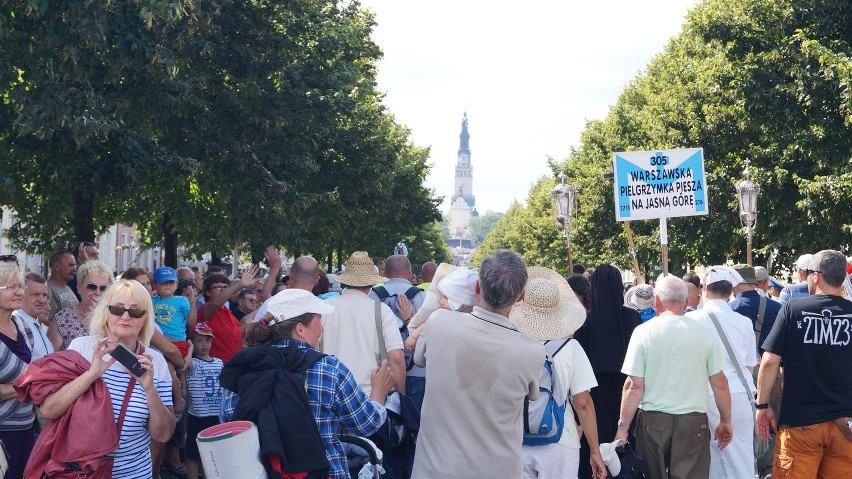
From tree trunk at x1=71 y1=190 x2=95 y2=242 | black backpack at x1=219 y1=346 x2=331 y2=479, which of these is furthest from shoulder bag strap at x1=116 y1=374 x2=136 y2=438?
tree trunk at x1=71 y1=190 x2=95 y2=242

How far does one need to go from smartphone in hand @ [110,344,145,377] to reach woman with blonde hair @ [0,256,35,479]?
1.33 meters

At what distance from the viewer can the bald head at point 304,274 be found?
28.1 feet

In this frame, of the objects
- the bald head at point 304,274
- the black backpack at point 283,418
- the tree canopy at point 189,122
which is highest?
the tree canopy at point 189,122

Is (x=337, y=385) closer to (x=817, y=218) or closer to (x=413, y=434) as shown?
(x=413, y=434)

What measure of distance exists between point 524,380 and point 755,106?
19.7 m

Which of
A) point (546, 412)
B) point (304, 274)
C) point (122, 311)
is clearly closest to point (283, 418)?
point (122, 311)

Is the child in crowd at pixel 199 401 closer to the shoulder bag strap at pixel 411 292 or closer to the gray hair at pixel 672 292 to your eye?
the shoulder bag strap at pixel 411 292

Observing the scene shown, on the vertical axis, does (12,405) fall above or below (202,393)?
above

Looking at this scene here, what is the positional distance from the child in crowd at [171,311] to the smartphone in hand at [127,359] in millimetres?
4691

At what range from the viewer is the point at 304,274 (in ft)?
28.1

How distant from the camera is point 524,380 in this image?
17.8ft

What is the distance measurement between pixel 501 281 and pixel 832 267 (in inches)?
114

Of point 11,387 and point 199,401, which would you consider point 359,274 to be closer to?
point 11,387

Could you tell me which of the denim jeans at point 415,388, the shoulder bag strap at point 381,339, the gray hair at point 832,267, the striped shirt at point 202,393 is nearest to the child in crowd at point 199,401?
the striped shirt at point 202,393
